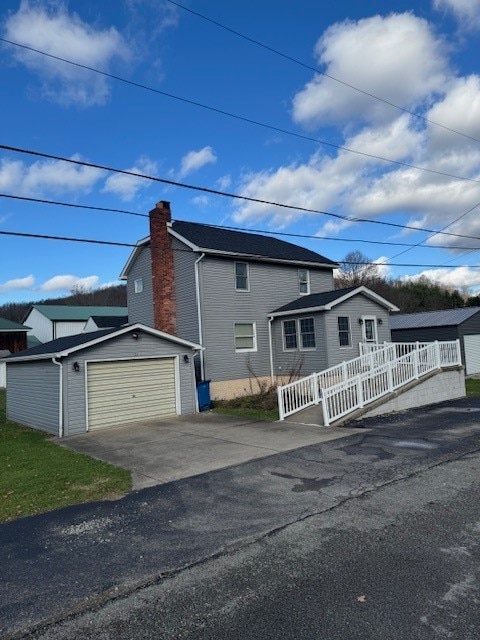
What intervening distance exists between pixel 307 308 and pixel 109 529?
48.8 ft

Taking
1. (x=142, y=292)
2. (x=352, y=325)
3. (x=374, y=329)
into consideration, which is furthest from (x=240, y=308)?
(x=374, y=329)

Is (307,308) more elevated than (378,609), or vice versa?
(307,308)

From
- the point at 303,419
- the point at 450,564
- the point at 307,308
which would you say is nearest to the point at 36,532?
the point at 450,564

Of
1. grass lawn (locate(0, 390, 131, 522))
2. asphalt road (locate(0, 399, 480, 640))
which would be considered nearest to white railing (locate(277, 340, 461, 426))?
asphalt road (locate(0, 399, 480, 640))

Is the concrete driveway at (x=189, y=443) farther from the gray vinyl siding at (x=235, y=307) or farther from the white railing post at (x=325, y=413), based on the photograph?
the gray vinyl siding at (x=235, y=307)

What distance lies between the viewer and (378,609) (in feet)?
11.8

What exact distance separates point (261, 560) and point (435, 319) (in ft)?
95.2

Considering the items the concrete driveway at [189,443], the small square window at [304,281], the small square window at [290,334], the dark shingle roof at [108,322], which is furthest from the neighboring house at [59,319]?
the concrete driveway at [189,443]

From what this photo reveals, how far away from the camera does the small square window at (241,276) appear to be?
20.6 meters

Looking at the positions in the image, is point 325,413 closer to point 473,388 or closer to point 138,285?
point 473,388

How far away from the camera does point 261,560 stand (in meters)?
4.55

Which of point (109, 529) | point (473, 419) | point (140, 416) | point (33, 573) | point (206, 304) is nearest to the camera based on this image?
point (33, 573)

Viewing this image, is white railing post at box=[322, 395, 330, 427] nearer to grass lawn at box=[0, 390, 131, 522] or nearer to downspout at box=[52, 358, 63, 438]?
grass lawn at box=[0, 390, 131, 522]

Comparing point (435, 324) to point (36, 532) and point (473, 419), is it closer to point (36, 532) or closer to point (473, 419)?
point (473, 419)
